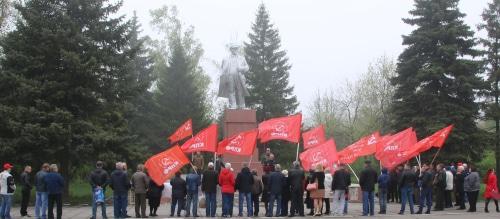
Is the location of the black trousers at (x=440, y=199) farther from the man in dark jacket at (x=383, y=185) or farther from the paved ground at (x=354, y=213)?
the man in dark jacket at (x=383, y=185)

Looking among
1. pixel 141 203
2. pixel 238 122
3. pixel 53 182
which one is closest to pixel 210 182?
pixel 141 203

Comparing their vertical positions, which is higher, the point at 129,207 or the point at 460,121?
the point at 460,121

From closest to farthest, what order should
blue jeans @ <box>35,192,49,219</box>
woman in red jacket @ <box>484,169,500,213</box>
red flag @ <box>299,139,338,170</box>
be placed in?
blue jeans @ <box>35,192,49,219</box>
red flag @ <box>299,139,338,170</box>
woman in red jacket @ <box>484,169,500,213</box>

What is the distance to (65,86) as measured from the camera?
26156mm

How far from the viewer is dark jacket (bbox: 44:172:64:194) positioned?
56.4 ft

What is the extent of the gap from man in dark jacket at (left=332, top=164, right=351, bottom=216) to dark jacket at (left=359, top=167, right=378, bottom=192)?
1.46 feet

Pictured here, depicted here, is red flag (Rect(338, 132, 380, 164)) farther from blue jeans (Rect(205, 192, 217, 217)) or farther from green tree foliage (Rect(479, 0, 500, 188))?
green tree foliage (Rect(479, 0, 500, 188))

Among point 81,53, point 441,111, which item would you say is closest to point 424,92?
point 441,111

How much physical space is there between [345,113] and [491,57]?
27735mm

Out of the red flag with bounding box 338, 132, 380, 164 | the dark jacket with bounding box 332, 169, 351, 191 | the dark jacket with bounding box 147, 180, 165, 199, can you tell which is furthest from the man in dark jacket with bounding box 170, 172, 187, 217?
the red flag with bounding box 338, 132, 380, 164

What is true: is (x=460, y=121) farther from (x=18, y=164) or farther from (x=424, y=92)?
(x=18, y=164)

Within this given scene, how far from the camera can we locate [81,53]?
27.0 meters

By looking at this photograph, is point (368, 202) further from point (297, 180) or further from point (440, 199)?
point (440, 199)

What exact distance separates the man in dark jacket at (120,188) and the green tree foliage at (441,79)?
17348 mm
